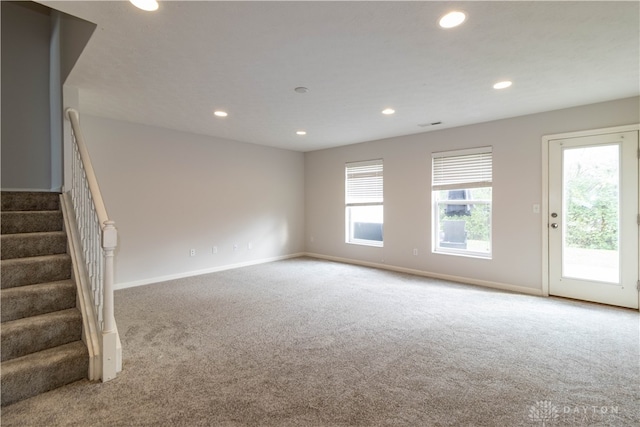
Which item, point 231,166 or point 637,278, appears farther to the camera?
point 231,166

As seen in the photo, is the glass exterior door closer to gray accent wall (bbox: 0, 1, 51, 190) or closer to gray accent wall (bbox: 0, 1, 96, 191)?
gray accent wall (bbox: 0, 1, 96, 191)

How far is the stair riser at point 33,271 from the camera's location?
2.29 metres

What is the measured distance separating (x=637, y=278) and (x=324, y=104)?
4152mm

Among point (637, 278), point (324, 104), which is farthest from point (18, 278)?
point (637, 278)

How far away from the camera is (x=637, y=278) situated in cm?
351

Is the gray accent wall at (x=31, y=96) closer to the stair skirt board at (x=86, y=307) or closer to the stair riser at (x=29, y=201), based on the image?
the stair riser at (x=29, y=201)

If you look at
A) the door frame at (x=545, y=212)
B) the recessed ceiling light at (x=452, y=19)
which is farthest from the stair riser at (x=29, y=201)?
the door frame at (x=545, y=212)

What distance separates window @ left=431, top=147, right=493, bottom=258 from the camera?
4641 millimetres

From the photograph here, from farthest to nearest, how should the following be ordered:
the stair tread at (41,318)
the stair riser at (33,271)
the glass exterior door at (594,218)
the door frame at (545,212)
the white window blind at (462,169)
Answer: the white window blind at (462,169) → the door frame at (545,212) → the glass exterior door at (594,218) → the stair riser at (33,271) → the stair tread at (41,318)

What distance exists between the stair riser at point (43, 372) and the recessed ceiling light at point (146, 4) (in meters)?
2.30

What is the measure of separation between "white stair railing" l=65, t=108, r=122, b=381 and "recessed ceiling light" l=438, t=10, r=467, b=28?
259 cm

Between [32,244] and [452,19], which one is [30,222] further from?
[452,19]

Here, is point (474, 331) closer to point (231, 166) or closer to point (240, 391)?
point (240, 391)

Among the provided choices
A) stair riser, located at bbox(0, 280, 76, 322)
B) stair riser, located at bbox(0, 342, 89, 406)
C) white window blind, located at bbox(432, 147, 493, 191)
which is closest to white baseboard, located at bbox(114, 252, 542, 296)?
white window blind, located at bbox(432, 147, 493, 191)
